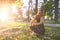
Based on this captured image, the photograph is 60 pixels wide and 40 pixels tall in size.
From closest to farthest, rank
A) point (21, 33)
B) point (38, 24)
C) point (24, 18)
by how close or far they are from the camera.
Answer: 1. point (38, 24)
2. point (21, 33)
3. point (24, 18)

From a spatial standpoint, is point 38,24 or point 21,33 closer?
point 38,24

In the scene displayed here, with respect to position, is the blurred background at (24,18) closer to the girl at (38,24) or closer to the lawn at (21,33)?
the lawn at (21,33)

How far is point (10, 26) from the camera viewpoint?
387 cm

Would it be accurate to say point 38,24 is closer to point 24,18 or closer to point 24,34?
point 24,34

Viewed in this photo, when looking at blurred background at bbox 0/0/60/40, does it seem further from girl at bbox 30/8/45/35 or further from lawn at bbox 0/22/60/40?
girl at bbox 30/8/45/35

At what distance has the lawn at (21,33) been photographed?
3393 millimetres

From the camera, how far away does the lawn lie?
3393 millimetres

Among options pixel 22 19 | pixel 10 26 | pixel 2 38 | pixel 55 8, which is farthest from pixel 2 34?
pixel 55 8

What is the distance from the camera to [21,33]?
11.8ft

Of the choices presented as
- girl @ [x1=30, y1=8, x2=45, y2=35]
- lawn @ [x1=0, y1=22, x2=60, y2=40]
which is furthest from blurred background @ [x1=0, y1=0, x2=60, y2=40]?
girl @ [x1=30, y1=8, x2=45, y2=35]

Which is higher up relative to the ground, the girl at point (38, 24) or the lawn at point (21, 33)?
Result: the girl at point (38, 24)

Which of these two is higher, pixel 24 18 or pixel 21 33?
pixel 24 18

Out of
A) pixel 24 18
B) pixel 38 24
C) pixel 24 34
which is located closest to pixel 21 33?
pixel 24 34

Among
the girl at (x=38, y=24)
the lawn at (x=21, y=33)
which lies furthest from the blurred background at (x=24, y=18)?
the girl at (x=38, y=24)
